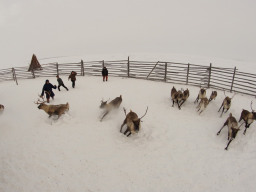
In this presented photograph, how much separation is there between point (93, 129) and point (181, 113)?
4186mm

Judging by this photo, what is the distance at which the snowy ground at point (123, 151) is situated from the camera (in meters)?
6.57

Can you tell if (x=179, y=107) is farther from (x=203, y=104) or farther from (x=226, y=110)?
(x=226, y=110)

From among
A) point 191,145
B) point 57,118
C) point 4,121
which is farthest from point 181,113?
point 4,121

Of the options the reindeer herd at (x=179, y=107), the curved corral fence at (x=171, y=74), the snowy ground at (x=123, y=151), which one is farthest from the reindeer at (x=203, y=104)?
the curved corral fence at (x=171, y=74)

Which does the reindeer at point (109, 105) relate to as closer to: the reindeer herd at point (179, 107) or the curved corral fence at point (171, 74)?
the reindeer herd at point (179, 107)

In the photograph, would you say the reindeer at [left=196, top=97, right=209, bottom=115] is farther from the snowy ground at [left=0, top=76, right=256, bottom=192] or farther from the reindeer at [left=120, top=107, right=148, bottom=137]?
the reindeer at [left=120, top=107, right=148, bottom=137]

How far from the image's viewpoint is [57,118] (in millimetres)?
9445

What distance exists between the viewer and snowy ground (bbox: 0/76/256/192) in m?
6.57

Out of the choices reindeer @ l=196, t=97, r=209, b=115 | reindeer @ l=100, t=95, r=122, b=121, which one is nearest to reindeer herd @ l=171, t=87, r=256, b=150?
reindeer @ l=196, t=97, r=209, b=115

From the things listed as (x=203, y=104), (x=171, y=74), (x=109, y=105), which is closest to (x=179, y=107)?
(x=203, y=104)

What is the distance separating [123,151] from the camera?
7.80 meters

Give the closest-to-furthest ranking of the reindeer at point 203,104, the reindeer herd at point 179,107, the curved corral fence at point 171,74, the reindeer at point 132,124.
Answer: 1. the reindeer herd at point 179,107
2. the reindeer at point 132,124
3. the reindeer at point 203,104
4. the curved corral fence at point 171,74

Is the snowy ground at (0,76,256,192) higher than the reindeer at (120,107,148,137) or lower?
lower

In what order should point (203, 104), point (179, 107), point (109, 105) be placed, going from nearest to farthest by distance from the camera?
1. point (203, 104)
2. point (109, 105)
3. point (179, 107)
